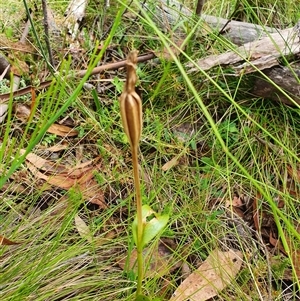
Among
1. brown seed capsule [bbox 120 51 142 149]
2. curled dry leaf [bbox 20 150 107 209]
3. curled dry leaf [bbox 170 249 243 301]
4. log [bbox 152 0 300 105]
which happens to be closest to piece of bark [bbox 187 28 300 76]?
log [bbox 152 0 300 105]

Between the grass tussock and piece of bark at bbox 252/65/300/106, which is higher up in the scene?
piece of bark at bbox 252/65/300/106

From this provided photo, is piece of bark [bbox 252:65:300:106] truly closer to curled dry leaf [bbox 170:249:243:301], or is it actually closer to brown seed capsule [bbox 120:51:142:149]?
curled dry leaf [bbox 170:249:243:301]

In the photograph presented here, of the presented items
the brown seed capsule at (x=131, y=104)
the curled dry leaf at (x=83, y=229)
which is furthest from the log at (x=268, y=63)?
the brown seed capsule at (x=131, y=104)

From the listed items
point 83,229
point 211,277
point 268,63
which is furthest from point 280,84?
point 83,229

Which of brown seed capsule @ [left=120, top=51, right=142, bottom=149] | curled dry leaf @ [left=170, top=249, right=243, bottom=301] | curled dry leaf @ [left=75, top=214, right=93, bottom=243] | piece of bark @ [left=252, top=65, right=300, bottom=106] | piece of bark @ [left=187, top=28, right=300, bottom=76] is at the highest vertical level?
brown seed capsule @ [left=120, top=51, right=142, bottom=149]

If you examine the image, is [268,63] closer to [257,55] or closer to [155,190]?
[257,55]

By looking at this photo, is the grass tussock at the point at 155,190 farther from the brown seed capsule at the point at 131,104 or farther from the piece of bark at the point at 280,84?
the brown seed capsule at the point at 131,104

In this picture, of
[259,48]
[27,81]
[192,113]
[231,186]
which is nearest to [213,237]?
[231,186]
